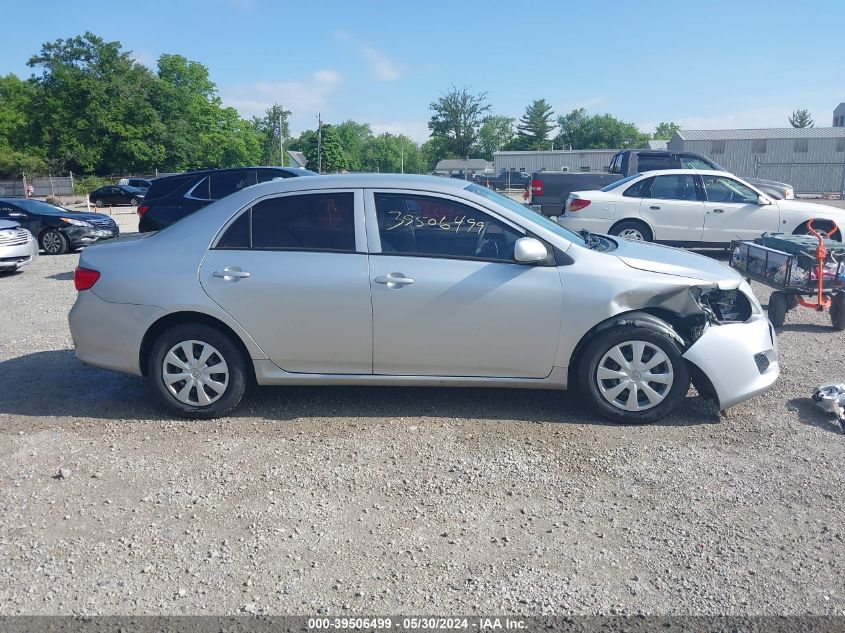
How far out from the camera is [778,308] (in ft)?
25.8

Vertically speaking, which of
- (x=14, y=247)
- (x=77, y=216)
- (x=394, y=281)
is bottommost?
(x=394, y=281)

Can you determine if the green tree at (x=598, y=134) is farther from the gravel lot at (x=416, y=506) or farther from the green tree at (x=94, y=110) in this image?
the gravel lot at (x=416, y=506)

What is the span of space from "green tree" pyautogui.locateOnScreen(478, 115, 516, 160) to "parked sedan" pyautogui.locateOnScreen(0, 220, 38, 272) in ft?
293

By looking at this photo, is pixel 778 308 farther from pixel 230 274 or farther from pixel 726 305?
pixel 230 274

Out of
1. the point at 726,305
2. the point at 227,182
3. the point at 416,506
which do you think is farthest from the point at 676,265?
the point at 227,182

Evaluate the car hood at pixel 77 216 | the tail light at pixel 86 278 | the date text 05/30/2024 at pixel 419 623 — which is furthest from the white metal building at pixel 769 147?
the date text 05/30/2024 at pixel 419 623

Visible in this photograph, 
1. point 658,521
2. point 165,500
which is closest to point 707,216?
point 658,521

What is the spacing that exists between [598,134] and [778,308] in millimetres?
99916

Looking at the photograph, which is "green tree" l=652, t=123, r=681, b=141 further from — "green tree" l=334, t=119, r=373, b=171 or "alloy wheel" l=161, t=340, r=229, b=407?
"alloy wheel" l=161, t=340, r=229, b=407

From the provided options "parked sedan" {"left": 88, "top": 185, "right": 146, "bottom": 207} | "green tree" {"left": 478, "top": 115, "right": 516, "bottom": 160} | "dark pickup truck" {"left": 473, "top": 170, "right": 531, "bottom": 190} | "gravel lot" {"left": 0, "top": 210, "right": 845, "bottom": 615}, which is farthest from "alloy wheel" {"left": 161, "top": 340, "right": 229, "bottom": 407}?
"green tree" {"left": 478, "top": 115, "right": 516, "bottom": 160}

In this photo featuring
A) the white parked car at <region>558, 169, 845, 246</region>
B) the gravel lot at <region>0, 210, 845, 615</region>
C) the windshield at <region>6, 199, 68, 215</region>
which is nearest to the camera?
the gravel lot at <region>0, 210, 845, 615</region>

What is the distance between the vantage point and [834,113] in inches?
2872

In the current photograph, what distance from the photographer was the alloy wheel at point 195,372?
5090 mm

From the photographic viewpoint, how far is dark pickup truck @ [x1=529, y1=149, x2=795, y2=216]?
1770 centimetres
